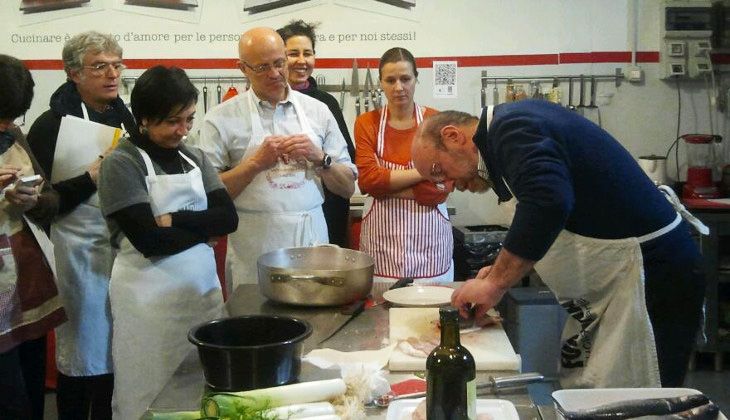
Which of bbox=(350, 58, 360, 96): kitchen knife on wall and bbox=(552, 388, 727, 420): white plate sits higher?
bbox=(350, 58, 360, 96): kitchen knife on wall

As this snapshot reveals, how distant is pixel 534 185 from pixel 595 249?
35 centimetres

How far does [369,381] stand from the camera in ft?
4.87

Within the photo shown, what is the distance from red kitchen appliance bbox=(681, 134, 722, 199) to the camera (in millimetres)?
4230

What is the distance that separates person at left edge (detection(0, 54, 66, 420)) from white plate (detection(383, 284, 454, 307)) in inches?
47.3

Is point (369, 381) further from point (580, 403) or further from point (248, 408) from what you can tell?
point (580, 403)

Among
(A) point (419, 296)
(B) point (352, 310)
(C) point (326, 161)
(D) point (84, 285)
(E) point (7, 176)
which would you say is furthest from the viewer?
(D) point (84, 285)

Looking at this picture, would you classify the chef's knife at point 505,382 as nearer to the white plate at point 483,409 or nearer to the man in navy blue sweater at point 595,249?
the white plate at point 483,409

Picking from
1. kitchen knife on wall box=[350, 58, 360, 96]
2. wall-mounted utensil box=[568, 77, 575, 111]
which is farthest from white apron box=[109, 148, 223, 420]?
wall-mounted utensil box=[568, 77, 575, 111]

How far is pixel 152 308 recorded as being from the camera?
2.24 meters

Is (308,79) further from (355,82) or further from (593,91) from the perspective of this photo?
(593,91)

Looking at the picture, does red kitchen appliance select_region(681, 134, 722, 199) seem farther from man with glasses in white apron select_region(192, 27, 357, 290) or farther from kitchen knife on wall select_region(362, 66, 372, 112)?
man with glasses in white apron select_region(192, 27, 357, 290)

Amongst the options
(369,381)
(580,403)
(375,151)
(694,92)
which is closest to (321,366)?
(369,381)

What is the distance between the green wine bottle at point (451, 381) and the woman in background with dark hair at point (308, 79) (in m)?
1.99

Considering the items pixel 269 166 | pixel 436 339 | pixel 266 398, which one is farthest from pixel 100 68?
pixel 266 398
